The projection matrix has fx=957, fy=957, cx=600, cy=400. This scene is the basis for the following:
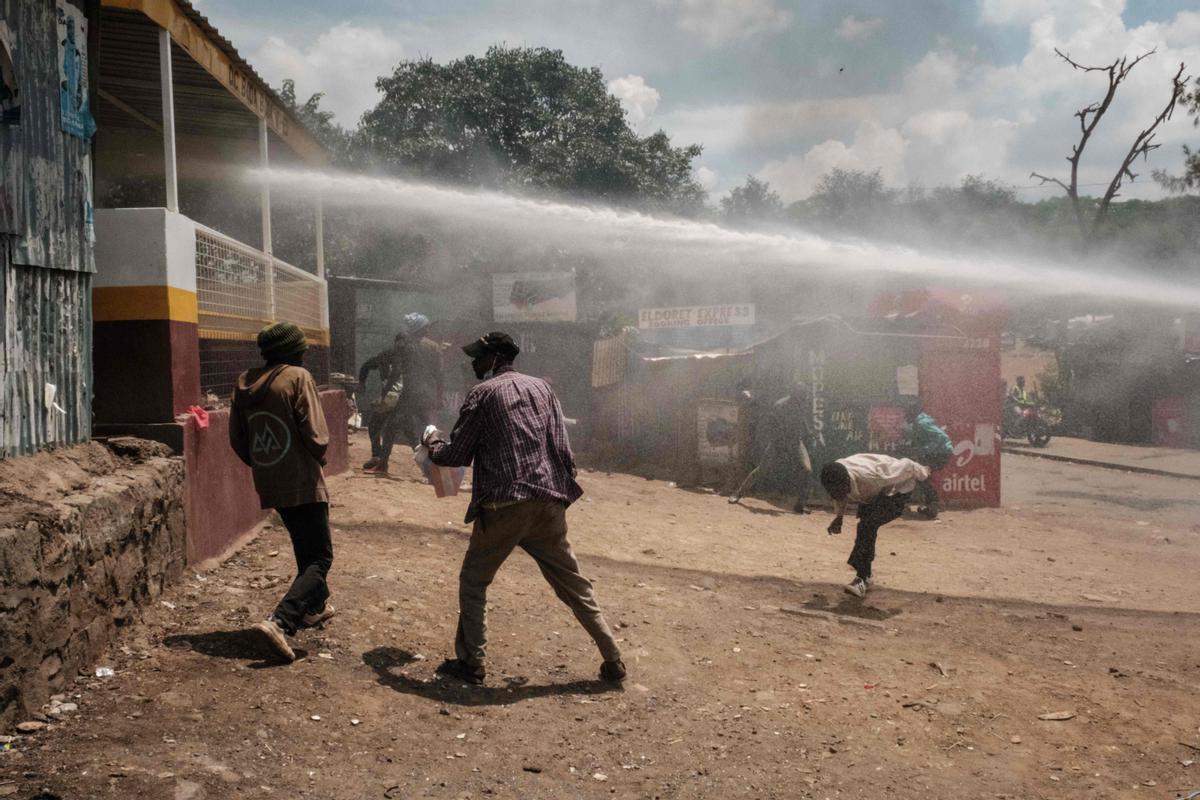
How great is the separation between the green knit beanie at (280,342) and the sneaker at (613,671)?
223cm

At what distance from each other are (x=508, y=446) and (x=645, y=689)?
1.51 m

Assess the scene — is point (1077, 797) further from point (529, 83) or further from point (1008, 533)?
point (529, 83)

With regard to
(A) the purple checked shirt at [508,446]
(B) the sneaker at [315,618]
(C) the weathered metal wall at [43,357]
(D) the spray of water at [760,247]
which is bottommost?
(B) the sneaker at [315,618]

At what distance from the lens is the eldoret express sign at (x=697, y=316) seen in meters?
23.3

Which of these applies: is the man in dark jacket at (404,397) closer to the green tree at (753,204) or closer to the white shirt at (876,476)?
the white shirt at (876,476)

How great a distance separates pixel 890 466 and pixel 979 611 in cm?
129

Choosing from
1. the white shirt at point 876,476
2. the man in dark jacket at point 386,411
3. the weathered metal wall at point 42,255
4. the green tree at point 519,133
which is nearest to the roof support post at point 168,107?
the weathered metal wall at point 42,255

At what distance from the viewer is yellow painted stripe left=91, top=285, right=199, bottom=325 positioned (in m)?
5.37

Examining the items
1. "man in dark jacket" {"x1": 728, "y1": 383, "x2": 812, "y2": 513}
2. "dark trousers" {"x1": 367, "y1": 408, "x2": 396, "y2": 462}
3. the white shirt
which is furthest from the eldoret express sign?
the white shirt

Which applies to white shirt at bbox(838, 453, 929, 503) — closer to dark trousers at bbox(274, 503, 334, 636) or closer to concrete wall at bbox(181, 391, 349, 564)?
dark trousers at bbox(274, 503, 334, 636)

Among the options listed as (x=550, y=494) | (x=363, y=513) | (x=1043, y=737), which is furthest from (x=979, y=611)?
(x=363, y=513)

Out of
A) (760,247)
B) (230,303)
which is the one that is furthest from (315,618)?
(760,247)

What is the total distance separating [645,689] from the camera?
4961 millimetres

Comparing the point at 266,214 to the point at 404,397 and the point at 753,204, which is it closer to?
the point at 404,397
